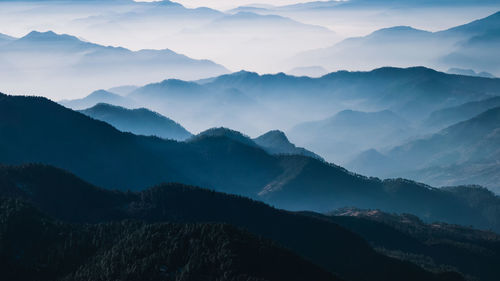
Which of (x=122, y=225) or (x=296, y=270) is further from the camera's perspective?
(x=122, y=225)

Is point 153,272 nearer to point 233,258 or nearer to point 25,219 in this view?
point 233,258

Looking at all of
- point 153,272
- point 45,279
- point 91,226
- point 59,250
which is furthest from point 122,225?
point 153,272

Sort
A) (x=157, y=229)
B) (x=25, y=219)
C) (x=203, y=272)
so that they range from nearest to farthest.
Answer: (x=203, y=272)
(x=157, y=229)
(x=25, y=219)

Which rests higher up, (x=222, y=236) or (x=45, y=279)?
(x=222, y=236)

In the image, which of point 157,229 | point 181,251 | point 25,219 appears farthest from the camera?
point 25,219

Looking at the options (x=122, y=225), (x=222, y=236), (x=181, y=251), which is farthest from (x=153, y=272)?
(x=122, y=225)

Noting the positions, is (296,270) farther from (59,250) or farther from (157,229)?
(59,250)
